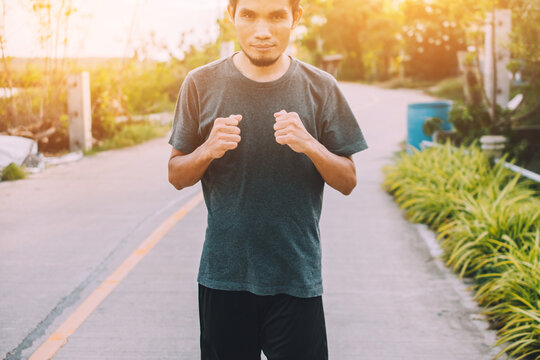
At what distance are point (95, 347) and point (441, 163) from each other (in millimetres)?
6403

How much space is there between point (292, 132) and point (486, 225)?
4.50 m

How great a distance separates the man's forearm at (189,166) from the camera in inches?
101

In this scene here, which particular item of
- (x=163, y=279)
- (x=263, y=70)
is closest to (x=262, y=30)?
(x=263, y=70)

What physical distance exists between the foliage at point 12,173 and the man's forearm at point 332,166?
33.5 ft

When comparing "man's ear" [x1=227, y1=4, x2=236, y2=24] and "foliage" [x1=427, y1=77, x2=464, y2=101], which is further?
"foliage" [x1=427, y1=77, x2=464, y2=101]

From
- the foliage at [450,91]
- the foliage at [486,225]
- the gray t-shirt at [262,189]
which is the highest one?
the gray t-shirt at [262,189]

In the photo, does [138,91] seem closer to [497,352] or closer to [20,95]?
[20,95]

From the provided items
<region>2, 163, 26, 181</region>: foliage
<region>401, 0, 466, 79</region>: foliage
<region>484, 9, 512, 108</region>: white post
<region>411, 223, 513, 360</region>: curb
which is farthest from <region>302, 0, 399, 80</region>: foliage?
<region>411, 223, 513, 360</region>: curb

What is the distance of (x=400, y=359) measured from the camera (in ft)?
15.1

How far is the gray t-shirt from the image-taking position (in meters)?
2.61

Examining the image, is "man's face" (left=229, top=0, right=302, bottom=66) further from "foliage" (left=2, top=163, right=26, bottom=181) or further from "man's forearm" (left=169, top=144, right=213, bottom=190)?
"foliage" (left=2, top=163, right=26, bottom=181)

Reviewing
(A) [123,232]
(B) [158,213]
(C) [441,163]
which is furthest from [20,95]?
(C) [441,163]

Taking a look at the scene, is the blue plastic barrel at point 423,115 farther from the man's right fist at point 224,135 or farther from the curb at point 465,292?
the man's right fist at point 224,135

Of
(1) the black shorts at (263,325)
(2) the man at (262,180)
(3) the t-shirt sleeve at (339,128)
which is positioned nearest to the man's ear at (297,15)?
(2) the man at (262,180)
